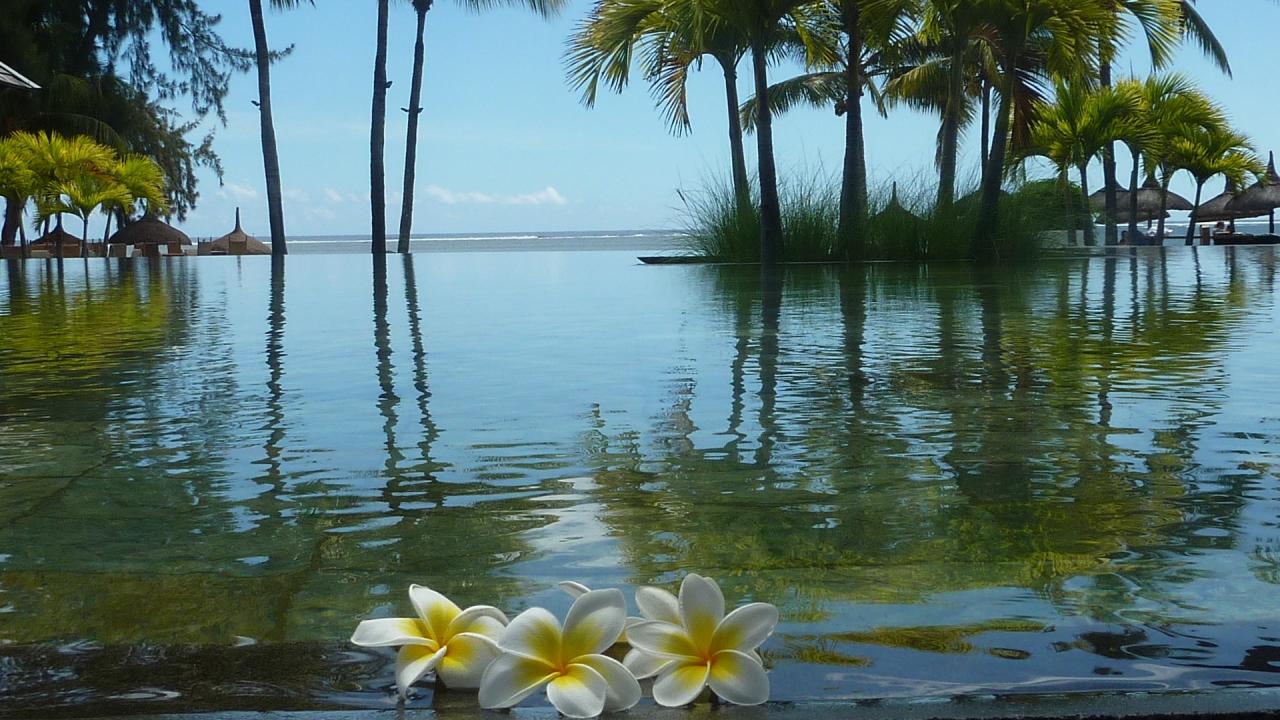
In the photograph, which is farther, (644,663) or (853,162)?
(853,162)

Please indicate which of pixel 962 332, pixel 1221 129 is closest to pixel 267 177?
pixel 1221 129

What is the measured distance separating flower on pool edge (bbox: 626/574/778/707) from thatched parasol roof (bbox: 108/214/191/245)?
98.3ft

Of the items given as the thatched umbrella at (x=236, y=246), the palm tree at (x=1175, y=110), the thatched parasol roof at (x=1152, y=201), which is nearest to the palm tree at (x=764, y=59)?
the palm tree at (x=1175, y=110)

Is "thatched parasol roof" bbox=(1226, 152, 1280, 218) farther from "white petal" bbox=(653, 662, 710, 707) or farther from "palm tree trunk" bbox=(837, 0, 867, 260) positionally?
"white petal" bbox=(653, 662, 710, 707)

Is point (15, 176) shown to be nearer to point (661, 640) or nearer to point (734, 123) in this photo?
point (734, 123)

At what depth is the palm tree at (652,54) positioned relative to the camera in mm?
14477

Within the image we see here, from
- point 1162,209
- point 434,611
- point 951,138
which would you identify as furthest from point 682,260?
point 434,611

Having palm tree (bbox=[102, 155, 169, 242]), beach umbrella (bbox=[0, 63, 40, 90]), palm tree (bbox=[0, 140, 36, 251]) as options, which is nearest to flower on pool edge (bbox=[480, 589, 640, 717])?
beach umbrella (bbox=[0, 63, 40, 90])

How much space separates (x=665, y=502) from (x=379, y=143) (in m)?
19.9

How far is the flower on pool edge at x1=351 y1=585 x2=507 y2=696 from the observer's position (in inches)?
46.9

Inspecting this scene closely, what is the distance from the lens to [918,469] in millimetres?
2400

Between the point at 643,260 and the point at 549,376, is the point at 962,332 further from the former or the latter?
the point at 643,260

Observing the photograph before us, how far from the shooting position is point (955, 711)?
1060 mm

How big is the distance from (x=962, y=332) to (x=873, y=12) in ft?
29.4
